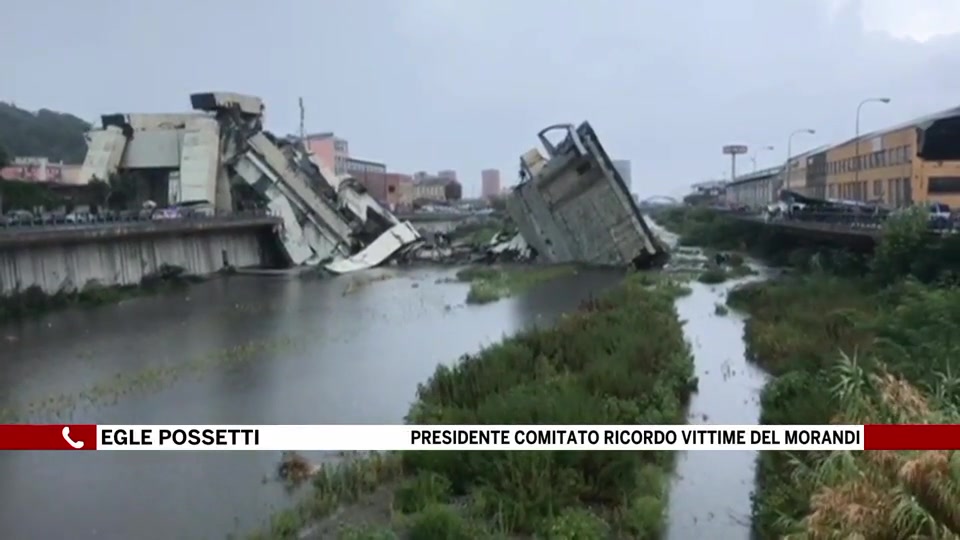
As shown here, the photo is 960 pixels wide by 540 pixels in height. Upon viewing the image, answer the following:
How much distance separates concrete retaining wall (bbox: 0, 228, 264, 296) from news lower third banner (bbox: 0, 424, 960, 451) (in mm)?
32679

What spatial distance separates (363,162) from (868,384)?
487 feet

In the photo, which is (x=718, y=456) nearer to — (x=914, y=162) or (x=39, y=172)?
(x=914, y=162)

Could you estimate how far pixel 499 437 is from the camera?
7.17 meters

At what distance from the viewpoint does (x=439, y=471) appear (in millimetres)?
13086

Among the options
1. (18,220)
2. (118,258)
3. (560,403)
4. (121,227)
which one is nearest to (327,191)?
(118,258)

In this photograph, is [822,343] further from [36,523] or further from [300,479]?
[36,523]

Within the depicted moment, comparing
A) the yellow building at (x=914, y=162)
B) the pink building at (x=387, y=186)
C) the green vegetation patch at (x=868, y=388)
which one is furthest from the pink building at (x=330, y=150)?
the green vegetation patch at (x=868, y=388)

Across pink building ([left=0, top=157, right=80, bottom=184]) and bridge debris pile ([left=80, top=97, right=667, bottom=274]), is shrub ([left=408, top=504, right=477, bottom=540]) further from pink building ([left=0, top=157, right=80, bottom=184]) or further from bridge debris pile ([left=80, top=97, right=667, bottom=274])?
pink building ([left=0, top=157, right=80, bottom=184])

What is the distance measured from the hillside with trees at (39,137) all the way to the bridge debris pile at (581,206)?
236 feet

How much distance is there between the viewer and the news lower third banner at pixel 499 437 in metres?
6.75

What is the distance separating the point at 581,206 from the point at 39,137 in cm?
Result: 9043

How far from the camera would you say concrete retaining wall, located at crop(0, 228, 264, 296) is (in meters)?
37.5

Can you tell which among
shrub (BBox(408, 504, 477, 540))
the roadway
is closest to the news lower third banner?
shrub (BBox(408, 504, 477, 540))

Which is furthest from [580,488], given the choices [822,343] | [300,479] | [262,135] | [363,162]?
[363,162]
